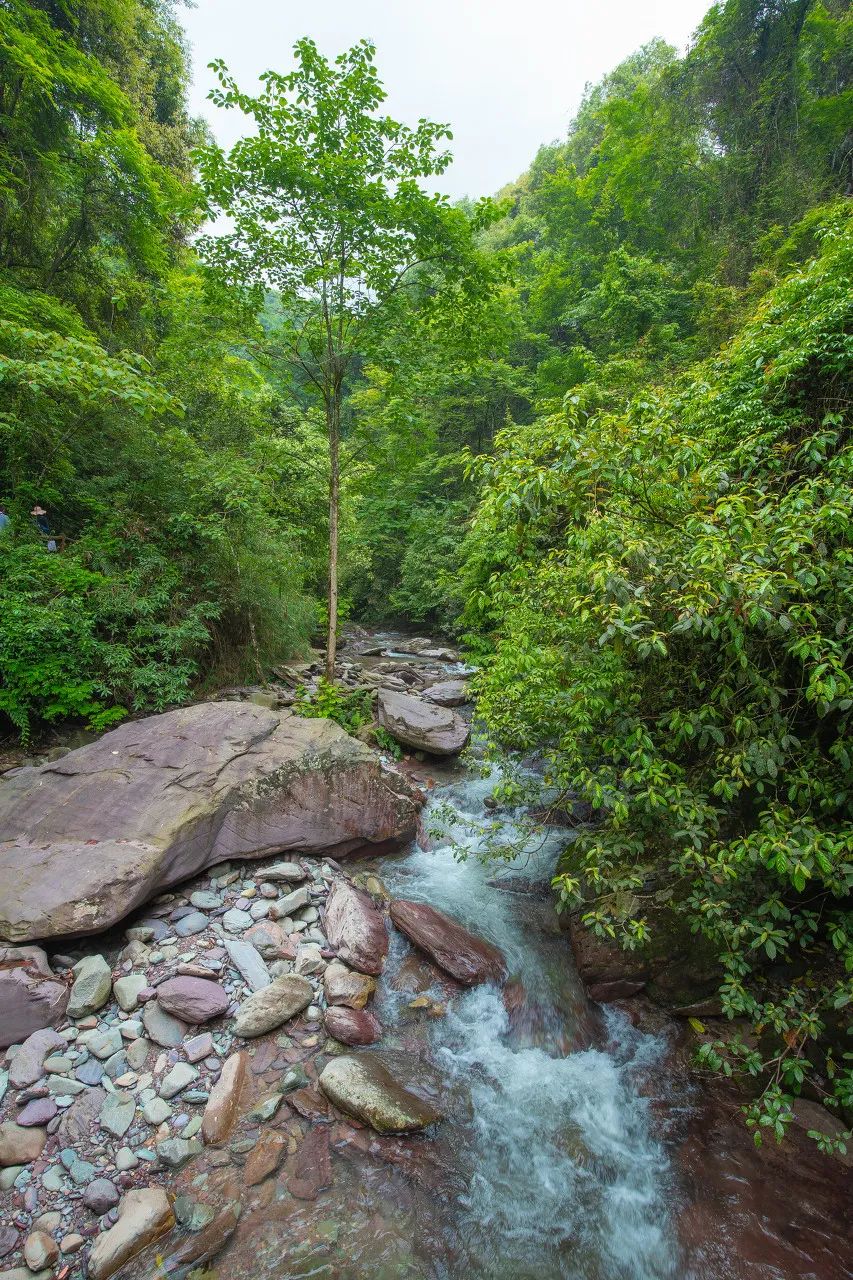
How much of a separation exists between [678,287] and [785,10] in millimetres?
8914

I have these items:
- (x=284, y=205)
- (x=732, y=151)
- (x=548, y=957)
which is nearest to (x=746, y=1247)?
(x=548, y=957)

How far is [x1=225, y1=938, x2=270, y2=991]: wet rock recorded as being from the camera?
12.9 feet

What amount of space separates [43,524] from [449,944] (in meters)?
7.57

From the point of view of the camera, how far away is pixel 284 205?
632cm

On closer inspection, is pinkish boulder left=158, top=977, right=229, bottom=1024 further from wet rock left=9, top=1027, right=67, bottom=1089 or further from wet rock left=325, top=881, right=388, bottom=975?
wet rock left=325, top=881, right=388, bottom=975

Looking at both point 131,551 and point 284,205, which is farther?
point 131,551

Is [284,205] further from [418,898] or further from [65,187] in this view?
[418,898]

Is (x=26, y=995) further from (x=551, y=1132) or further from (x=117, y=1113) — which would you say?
(x=551, y=1132)

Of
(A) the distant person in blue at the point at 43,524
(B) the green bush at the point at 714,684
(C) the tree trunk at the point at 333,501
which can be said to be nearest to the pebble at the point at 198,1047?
(B) the green bush at the point at 714,684

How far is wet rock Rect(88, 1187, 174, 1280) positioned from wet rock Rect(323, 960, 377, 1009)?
56.8 inches

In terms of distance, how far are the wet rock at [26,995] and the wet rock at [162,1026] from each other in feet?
1.81

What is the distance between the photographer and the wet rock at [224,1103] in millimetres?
3051

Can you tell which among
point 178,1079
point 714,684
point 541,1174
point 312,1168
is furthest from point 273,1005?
point 714,684

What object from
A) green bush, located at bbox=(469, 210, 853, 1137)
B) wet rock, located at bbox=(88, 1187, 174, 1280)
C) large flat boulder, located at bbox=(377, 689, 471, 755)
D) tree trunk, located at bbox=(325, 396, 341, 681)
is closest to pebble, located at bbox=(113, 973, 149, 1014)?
wet rock, located at bbox=(88, 1187, 174, 1280)
